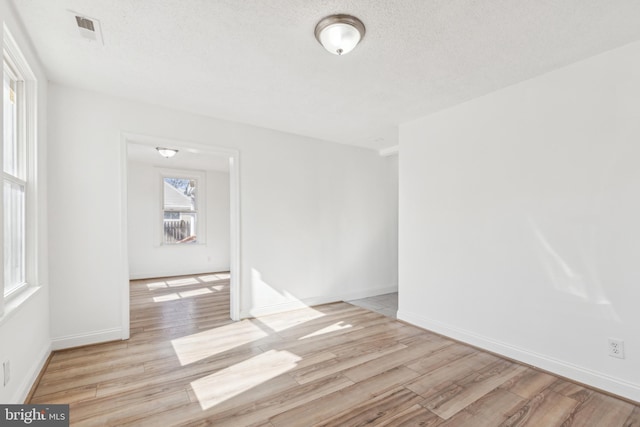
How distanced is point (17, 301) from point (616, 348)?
419 cm

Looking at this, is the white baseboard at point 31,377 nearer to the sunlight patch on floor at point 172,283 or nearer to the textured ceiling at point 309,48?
the textured ceiling at point 309,48

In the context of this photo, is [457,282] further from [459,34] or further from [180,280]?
[180,280]

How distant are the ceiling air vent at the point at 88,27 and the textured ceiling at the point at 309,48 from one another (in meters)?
0.05

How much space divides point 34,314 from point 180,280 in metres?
4.12

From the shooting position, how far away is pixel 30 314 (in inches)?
88.6

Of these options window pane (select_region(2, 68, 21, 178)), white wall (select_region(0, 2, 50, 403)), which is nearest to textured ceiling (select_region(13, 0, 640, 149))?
white wall (select_region(0, 2, 50, 403))

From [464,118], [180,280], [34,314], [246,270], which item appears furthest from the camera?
[180,280]

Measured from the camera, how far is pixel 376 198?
17.2 ft

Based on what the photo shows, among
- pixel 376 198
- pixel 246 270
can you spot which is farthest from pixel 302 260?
pixel 376 198

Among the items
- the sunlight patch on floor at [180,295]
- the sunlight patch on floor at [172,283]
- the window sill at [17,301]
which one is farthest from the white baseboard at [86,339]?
the sunlight patch on floor at [172,283]

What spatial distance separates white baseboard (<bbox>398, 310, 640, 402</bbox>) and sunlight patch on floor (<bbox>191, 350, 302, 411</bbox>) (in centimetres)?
166

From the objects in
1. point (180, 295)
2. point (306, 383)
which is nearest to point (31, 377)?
point (306, 383)

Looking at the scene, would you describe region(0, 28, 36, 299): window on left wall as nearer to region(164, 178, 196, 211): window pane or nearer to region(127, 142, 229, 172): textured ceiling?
region(127, 142, 229, 172): textured ceiling

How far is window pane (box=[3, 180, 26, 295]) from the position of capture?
2.07 metres
